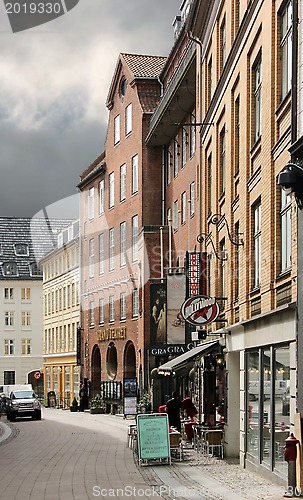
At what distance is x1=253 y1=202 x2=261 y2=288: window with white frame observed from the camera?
2072 centimetres

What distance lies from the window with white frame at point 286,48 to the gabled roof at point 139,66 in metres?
35.9

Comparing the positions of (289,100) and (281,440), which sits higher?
(289,100)

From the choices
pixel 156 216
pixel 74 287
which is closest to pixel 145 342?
pixel 156 216

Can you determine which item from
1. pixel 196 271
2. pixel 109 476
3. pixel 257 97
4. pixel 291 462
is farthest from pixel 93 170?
pixel 291 462

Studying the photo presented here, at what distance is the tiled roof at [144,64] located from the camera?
55.0m

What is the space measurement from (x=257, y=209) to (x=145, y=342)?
3015 centimetres

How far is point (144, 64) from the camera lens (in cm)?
5694

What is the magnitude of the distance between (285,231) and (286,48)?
3347mm

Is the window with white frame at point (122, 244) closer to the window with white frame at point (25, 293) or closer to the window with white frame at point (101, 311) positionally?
the window with white frame at point (101, 311)

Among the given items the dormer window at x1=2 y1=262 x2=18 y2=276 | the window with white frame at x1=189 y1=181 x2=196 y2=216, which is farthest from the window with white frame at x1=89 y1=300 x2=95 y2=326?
the dormer window at x1=2 y1=262 x2=18 y2=276

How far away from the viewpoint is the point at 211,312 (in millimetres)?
24656

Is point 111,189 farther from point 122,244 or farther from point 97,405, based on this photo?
point 97,405

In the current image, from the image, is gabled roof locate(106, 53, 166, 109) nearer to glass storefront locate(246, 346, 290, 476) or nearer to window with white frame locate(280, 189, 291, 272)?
glass storefront locate(246, 346, 290, 476)

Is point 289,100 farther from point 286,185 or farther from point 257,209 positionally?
point 257,209
